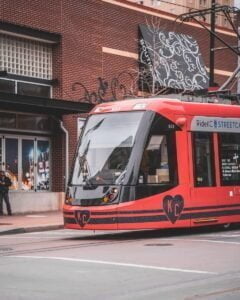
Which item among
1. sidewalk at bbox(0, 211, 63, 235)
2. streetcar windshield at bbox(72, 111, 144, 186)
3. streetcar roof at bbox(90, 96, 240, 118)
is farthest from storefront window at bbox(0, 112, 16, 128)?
streetcar windshield at bbox(72, 111, 144, 186)

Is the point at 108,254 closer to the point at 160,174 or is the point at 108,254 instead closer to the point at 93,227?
the point at 93,227

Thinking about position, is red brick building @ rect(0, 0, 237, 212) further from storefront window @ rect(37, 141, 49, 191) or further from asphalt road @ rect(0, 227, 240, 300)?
asphalt road @ rect(0, 227, 240, 300)

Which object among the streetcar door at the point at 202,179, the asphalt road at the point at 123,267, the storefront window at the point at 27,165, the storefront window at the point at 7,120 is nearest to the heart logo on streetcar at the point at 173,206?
the streetcar door at the point at 202,179

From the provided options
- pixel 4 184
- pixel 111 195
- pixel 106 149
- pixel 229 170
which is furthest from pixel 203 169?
pixel 4 184

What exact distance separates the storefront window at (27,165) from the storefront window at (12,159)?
1.27 feet

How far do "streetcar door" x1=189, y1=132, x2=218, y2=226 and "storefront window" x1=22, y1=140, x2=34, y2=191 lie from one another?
11.6 metres

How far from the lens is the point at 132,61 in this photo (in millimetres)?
30906

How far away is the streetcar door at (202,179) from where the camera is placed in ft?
53.3

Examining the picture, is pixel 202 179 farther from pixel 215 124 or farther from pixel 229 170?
pixel 215 124

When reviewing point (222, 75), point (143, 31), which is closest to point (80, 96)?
point (143, 31)

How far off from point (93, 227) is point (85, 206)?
0.52m

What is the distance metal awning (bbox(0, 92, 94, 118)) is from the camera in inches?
890

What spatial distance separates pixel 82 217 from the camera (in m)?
15.4

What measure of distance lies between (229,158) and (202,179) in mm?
1246
